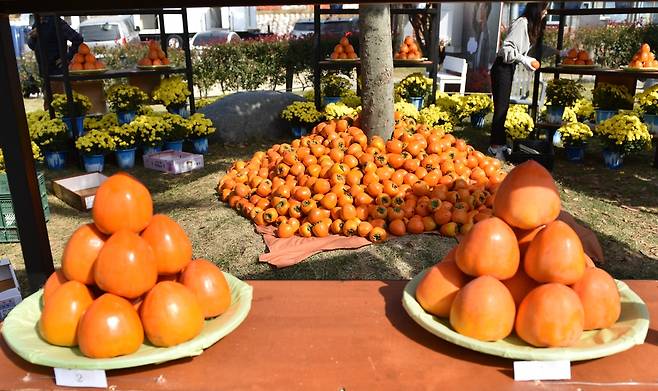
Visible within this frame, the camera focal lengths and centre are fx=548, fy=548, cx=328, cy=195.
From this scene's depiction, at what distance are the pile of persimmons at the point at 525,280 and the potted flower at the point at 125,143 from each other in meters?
6.96

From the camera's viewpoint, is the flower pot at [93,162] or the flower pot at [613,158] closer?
the flower pot at [613,158]

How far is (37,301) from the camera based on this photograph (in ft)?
5.97

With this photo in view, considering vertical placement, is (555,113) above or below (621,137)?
above

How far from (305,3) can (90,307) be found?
1.05 meters

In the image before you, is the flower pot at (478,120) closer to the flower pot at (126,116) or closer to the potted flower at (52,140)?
the flower pot at (126,116)

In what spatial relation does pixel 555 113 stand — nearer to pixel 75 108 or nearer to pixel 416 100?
pixel 416 100

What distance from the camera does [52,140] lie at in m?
7.62

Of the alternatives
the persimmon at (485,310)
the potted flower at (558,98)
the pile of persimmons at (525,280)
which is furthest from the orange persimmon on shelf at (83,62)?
the persimmon at (485,310)

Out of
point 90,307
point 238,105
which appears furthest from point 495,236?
point 238,105

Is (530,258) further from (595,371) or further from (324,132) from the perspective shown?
(324,132)

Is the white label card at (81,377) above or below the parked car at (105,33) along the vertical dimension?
below

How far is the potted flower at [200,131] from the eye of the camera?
8534 millimetres

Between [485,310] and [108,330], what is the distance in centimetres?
101

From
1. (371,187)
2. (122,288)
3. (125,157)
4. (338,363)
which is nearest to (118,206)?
(122,288)
